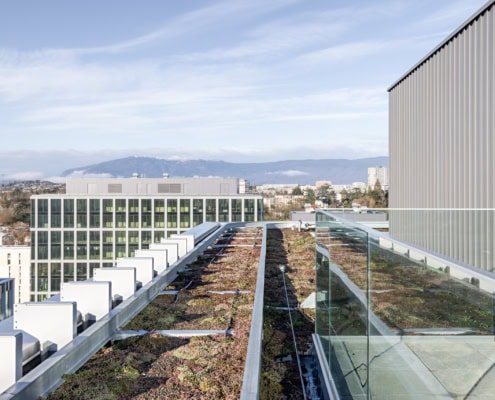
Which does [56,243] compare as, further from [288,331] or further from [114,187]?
[288,331]

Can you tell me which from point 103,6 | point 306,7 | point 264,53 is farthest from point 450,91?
point 264,53

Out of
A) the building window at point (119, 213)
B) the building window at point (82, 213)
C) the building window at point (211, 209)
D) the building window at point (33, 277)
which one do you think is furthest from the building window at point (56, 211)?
the building window at point (211, 209)

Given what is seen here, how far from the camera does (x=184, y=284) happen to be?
6016 mm

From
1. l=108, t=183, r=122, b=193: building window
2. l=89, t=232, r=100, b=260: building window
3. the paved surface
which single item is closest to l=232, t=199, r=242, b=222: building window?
l=89, t=232, r=100, b=260: building window

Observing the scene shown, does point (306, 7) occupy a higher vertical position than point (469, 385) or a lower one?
higher

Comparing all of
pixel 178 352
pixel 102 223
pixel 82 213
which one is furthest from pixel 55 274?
pixel 178 352

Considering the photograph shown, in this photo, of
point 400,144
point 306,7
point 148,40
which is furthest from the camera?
point 148,40

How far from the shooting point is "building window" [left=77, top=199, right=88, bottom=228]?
47781 mm

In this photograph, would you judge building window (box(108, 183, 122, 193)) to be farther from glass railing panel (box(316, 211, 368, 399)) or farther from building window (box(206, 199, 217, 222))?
glass railing panel (box(316, 211, 368, 399))

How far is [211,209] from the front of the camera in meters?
48.5

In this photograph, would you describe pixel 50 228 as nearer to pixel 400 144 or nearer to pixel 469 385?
pixel 400 144

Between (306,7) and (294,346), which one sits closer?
(294,346)

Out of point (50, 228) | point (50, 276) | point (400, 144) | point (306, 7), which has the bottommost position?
point (50, 276)

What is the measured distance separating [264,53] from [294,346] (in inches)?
1227
